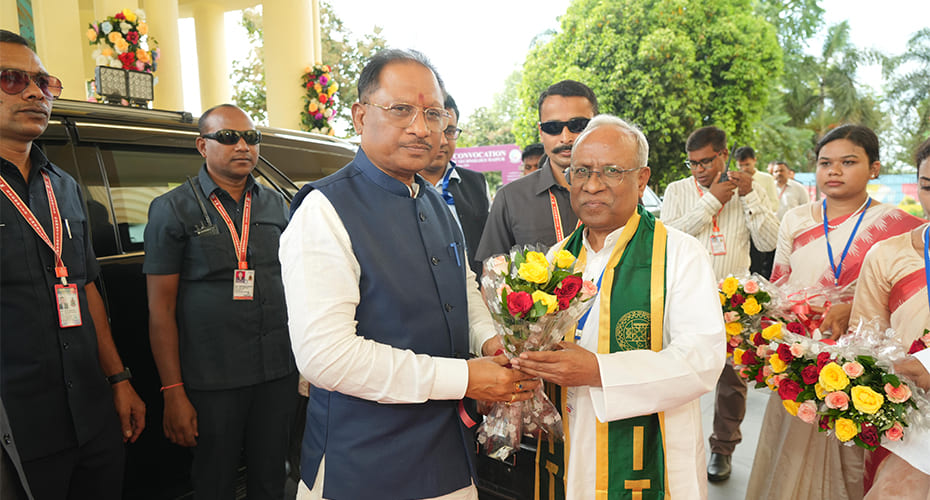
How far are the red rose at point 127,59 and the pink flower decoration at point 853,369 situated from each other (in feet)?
23.9

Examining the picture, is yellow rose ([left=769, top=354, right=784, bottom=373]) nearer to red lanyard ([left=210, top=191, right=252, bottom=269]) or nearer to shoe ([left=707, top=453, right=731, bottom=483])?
shoe ([left=707, top=453, right=731, bottom=483])

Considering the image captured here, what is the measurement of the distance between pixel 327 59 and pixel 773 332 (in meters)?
11.4

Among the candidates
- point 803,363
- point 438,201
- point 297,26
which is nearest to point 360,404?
point 438,201

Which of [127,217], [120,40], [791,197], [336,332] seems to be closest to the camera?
[336,332]

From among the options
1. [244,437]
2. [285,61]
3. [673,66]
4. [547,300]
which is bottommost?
[244,437]

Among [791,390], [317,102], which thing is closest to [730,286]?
[791,390]

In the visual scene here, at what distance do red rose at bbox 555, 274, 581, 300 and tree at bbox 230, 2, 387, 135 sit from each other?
10011 mm

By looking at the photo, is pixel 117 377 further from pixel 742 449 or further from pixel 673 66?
pixel 673 66

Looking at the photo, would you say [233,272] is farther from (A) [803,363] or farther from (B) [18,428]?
(A) [803,363]

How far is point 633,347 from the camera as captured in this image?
175cm

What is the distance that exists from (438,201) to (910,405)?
1779mm

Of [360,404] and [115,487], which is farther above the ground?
[360,404]

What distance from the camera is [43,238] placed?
190 centimetres

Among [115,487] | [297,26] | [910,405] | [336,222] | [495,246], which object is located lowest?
[115,487]
